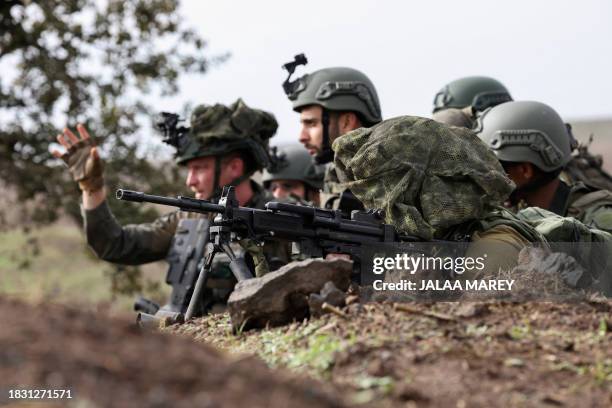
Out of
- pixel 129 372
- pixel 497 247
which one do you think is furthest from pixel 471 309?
pixel 129 372

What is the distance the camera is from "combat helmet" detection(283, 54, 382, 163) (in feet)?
27.4

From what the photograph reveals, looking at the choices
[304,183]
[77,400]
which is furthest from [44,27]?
[77,400]

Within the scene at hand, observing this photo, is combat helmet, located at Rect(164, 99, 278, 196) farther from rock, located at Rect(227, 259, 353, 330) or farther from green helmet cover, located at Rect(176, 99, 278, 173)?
rock, located at Rect(227, 259, 353, 330)

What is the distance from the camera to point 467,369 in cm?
345

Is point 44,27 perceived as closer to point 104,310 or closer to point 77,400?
point 104,310

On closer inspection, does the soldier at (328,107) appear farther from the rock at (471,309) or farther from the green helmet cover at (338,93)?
the rock at (471,309)

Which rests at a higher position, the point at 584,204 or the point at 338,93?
the point at 338,93

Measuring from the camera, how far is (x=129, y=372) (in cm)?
281

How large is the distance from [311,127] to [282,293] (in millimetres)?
4171

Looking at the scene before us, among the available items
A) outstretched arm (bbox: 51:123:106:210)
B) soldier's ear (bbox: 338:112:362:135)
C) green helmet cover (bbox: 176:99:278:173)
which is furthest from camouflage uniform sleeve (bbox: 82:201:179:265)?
soldier's ear (bbox: 338:112:362:135)

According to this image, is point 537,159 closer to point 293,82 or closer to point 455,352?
point 293,82

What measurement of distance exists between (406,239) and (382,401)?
235 centimetres

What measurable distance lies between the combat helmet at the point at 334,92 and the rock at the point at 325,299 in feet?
12.7

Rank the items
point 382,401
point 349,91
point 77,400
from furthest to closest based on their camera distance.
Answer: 1. point 349,91
2. point 382,401
3. point 77,400
